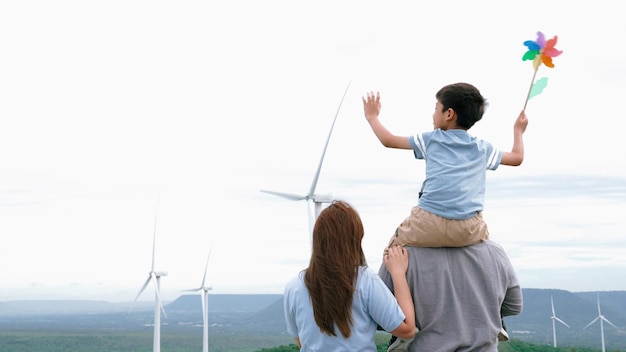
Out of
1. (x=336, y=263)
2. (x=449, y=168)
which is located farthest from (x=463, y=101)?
(x=336, y=263)

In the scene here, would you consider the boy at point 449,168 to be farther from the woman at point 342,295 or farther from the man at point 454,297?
the woman at point 342,295

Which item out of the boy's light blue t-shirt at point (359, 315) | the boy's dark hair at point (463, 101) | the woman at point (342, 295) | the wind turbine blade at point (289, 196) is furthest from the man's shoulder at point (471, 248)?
the wind turbine blade at point (289, 196)

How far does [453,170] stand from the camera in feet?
19.5

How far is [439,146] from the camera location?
238 inches

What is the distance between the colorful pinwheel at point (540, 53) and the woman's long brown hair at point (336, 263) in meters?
1.71

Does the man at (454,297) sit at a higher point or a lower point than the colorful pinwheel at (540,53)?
lower

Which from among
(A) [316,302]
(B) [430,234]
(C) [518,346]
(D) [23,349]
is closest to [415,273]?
(B) [430,234]

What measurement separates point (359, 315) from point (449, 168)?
42.2 inches

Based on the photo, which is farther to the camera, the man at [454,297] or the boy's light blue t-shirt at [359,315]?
the man at [454,297]

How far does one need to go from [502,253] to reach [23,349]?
189880 millimetres

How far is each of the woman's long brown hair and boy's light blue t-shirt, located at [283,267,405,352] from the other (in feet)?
0.19

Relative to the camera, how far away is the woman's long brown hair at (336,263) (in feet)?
18.2

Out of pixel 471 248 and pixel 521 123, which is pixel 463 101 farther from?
pixel 471 248

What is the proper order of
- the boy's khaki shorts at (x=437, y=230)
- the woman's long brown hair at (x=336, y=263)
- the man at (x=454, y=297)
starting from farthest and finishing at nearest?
1. the man at (x=454, y=297)
2. the boy's khaki shorts at (x=437, y=230)
3. the woman's long brown hair at (x=336, y=263)
